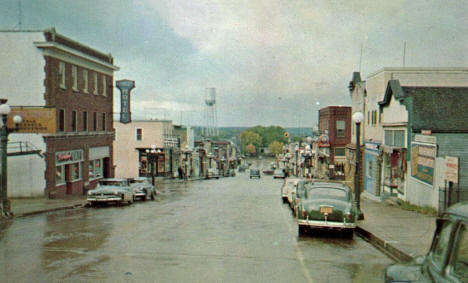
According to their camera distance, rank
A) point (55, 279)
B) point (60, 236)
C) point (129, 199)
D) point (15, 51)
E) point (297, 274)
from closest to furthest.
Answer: point (55, 279) < point (297, 274) < point (60, 236) < point (129, 199) < point (15, 51)

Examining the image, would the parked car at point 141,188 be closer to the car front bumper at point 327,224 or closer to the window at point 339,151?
the car front bumper at point 327,224

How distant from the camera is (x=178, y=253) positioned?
11.8m

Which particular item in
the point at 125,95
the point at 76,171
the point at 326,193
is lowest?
the point at 76,171

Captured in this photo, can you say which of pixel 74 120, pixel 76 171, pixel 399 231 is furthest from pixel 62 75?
pixel 399 231

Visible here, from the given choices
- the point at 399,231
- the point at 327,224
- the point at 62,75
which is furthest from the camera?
the point at 62,75

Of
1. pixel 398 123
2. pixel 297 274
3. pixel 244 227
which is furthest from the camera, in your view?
pixel 398 123

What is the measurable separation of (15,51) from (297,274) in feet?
91.3

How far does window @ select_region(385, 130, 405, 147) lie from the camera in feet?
83.3

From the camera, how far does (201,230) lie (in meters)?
15.8

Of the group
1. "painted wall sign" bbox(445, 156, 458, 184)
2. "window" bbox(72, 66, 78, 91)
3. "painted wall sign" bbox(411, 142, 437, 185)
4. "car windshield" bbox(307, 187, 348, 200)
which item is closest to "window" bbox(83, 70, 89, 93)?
"window" bbox(72, 66, 78, 91)

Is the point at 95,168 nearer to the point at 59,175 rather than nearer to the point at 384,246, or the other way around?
the point at 59,175

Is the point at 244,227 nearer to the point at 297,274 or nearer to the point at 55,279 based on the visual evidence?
the point at 297,274

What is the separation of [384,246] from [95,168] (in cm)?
3304

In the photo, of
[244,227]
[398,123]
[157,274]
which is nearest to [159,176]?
[398,123]
